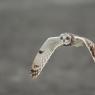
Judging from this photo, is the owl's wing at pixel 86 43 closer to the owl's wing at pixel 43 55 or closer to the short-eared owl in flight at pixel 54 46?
the short-eared owl in flight at pixel 54 46

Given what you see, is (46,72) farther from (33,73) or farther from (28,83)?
(33,73)

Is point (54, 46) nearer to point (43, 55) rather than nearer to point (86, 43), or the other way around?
point (43, 55)

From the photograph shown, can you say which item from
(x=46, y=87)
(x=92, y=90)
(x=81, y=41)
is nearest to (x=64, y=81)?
(x=46, y=87)

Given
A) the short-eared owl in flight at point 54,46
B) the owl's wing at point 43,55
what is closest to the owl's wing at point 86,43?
the short-eared owl in flight at point 54,46

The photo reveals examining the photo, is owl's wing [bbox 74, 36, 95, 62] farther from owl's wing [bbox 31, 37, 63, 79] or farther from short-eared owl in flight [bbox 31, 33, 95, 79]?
owl's wing [bbox 31, 37, 63, 79]

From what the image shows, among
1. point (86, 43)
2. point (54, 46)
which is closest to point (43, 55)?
point (54, 46)

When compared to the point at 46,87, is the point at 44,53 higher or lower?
lower

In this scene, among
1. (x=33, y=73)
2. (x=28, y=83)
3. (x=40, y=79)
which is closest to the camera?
(x=33, y=73)

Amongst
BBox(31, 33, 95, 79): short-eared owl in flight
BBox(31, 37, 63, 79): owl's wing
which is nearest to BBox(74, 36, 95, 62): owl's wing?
BBox(31, 33, 95, 79): short-eared owl in flight
